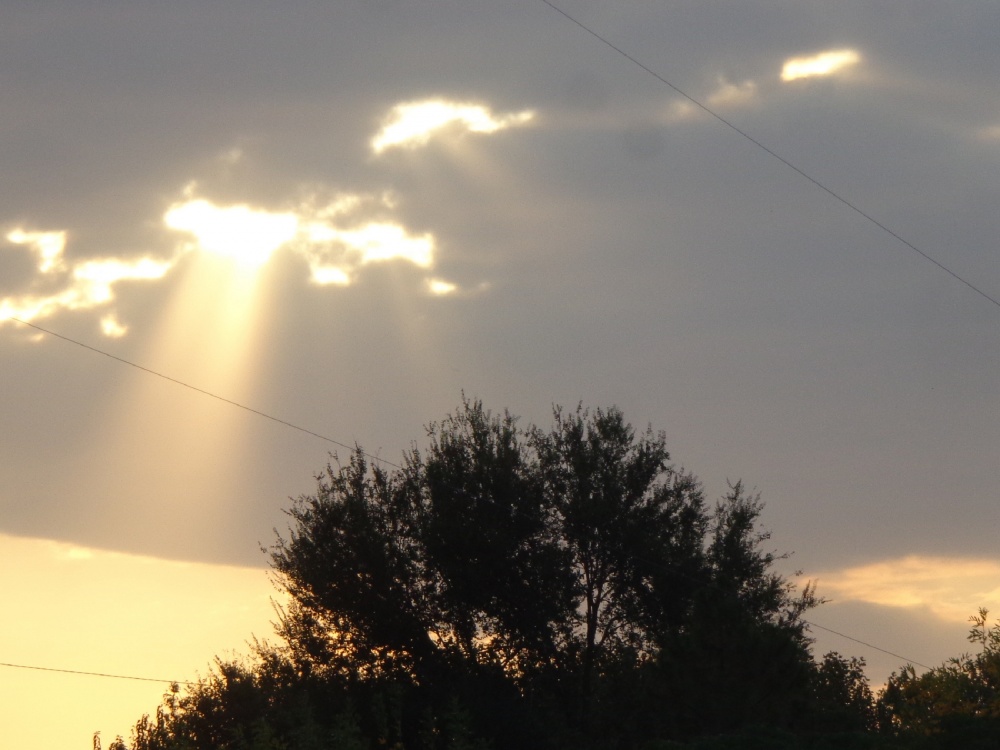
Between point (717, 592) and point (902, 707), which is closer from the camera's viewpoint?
point (902, 707)

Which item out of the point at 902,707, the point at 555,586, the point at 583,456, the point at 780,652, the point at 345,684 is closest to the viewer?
the point at 902,707

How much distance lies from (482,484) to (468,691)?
8.16m

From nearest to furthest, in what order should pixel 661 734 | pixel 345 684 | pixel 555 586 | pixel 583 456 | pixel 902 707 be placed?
pixel 902 707, pixel 661 734, pixel 345 684, pixel 555 586, pixel 583 456

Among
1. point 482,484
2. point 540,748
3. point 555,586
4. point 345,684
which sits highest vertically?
point 482,484

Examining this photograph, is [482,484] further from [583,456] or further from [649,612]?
[649,612]

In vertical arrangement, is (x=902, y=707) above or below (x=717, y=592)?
below

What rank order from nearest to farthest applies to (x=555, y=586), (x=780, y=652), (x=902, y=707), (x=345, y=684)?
1. (x=902, y=707)
2. (x=780, y=652)
3. (x=345, y=684)
4. (x=555, y=586)

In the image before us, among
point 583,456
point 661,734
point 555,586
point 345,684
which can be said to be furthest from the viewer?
point 583,456

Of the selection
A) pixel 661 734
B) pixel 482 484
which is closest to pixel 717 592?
pixel 661 734

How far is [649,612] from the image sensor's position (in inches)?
1759

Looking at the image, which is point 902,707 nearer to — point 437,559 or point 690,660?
point 690,660

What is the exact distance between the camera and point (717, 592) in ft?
126

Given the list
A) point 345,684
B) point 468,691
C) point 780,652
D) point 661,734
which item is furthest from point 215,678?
point 780,652

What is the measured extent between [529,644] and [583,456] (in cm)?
755
